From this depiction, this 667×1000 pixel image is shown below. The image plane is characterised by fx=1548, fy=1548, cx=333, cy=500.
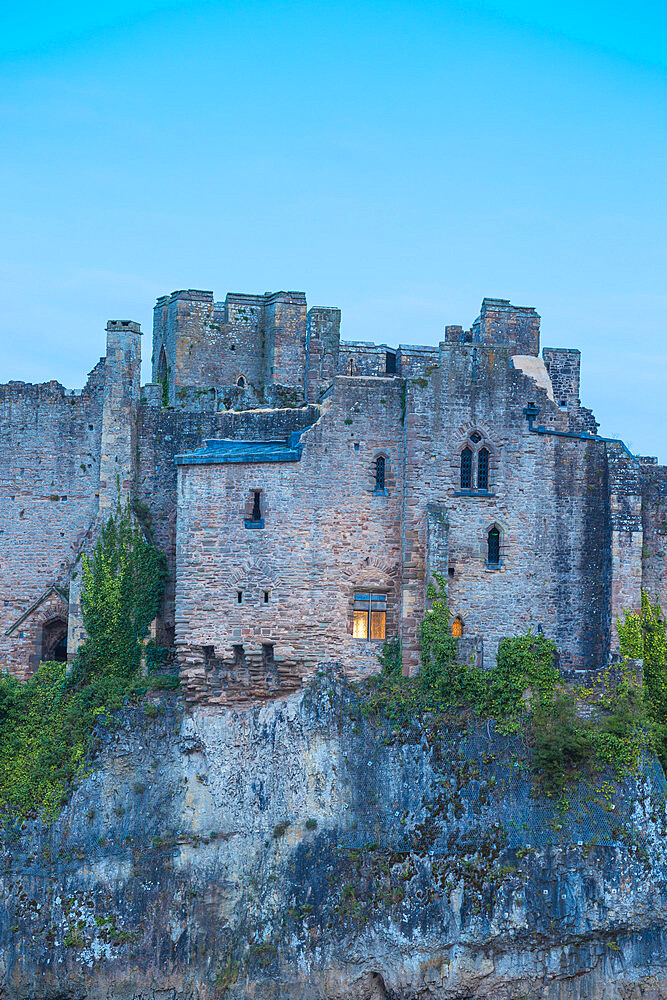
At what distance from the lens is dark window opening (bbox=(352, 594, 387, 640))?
44312mm

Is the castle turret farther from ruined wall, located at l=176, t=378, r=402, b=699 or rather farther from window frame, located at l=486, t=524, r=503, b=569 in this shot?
window frame, located at l=486, t=524, r=503, b=569

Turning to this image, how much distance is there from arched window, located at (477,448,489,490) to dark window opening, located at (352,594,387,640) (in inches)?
169

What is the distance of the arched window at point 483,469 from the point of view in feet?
147

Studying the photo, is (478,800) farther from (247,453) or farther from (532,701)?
(247,453)

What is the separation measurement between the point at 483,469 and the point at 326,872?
12265 mm

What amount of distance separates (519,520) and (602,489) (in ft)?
8.69

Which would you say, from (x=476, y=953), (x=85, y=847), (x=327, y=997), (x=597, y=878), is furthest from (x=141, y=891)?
(x=597, y=878)

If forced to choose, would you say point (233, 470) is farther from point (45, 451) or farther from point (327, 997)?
point (327, 997)

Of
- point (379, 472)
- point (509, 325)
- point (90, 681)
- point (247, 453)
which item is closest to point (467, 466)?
A: point (379, 472)

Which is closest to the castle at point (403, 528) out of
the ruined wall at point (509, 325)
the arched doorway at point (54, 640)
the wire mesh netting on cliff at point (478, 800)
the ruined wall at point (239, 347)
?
the arched doorway at point (54, 640)

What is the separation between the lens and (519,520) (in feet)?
147

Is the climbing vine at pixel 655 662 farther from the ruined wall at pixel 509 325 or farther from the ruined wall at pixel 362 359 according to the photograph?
the ruined wall at pixel 362 359

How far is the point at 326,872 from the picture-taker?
1658 inches

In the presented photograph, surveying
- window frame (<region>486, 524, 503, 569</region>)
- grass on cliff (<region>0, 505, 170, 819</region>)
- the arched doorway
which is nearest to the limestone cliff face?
grass on cliff (<region>0, 505, 170, 819</region>)
